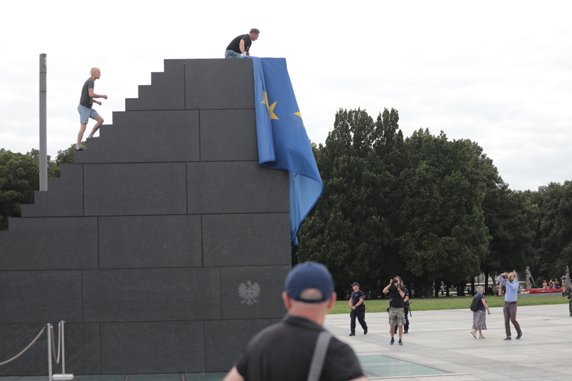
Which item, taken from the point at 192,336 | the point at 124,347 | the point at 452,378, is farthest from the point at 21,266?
the point at 452,378

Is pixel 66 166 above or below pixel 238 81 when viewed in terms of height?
below

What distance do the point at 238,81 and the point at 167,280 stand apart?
383cm

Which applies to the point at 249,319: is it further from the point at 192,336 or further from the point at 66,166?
the point at 66,166

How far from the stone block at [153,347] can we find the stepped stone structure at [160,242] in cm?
2

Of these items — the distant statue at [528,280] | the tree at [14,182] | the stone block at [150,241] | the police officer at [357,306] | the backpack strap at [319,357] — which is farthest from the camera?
the distant statue at [528,280]

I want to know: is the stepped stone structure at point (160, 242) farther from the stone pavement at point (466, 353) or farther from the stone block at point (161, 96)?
the stone pavement at point (466, 353)

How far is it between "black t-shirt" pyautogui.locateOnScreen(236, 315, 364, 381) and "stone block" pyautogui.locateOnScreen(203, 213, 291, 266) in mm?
11180

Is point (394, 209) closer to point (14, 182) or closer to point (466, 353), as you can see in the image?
point (14, 182)

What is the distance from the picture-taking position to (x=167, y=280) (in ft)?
49.4

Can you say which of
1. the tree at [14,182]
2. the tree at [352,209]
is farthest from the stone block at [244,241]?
the tree at [352,209]

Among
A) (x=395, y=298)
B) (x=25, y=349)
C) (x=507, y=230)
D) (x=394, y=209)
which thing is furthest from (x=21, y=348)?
(x=507, y=230)

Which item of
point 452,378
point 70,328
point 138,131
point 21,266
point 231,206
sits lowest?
point 452,378

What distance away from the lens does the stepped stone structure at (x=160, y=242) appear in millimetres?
14859

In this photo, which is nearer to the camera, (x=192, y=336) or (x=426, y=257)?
(x=192, y=336)
